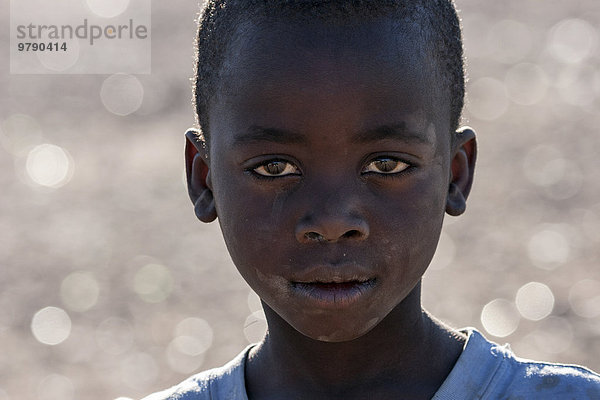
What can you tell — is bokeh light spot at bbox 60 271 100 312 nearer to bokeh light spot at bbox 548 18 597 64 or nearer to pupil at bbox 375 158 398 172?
pupil at bbox 375 158 398 172

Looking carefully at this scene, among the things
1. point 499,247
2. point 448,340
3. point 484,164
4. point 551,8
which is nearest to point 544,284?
point 499,247

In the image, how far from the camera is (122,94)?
985cm

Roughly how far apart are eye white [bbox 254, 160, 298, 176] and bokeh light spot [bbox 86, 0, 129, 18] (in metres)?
9.54

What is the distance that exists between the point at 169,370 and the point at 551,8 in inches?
316

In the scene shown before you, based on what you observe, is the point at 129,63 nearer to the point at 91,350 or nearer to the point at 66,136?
the point at 66,136

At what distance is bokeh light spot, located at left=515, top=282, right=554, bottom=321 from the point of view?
18.5 ft

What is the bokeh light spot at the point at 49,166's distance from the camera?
7984 millimetres

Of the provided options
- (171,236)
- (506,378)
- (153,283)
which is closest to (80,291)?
(153,283)

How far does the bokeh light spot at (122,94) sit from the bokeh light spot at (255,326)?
3.88m

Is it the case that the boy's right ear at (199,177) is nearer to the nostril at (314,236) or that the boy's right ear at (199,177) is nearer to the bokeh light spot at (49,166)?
the nostril at (314,236)

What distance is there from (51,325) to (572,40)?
6.65 metres

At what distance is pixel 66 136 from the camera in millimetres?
8680

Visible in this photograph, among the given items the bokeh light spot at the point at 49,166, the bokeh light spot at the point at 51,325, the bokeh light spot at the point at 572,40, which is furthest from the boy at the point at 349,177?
the bokeh light spot at the point at 572,40

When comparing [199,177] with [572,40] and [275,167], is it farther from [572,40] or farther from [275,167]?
[572,40]
